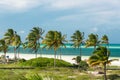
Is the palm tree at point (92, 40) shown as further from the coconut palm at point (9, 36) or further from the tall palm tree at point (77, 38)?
the coconut palm at point (9, 36)

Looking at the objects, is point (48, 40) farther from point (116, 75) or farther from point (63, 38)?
point (116, 75)

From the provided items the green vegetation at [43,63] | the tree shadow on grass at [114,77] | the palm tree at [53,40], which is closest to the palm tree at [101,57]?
the tree shadow on grass at [114,77]

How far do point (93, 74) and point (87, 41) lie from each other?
5468 centimetres

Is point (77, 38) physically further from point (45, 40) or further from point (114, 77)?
point (114, 77)

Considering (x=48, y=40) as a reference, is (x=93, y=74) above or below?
below

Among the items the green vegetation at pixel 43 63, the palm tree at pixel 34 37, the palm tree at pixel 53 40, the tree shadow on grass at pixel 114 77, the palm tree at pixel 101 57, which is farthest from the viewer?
the palm tree at pixel 34 37

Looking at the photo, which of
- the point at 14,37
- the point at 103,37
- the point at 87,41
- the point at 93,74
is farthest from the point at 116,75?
the point at 103,37

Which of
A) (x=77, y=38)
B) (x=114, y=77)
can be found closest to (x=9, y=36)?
(x=77, y=38)

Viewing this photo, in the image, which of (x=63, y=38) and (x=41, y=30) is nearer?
(x=63, y=38)

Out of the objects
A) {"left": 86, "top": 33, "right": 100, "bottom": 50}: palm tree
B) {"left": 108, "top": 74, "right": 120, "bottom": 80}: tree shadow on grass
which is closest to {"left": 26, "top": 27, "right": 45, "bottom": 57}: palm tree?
{"left": 86, "top": 33, "right": 100, "bottom": 50}: palm tree

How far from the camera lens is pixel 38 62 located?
11012 cm

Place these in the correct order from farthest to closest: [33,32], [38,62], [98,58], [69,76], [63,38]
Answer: [33,32] < [63,38] < [38,62] < [69,76] < [98,58]

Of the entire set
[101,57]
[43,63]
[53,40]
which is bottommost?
[43,63]

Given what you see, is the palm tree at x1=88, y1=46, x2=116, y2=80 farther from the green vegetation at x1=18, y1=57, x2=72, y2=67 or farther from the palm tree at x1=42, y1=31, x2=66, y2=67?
the palm tree at x1=42, y1=31, x2=66, y2=67
